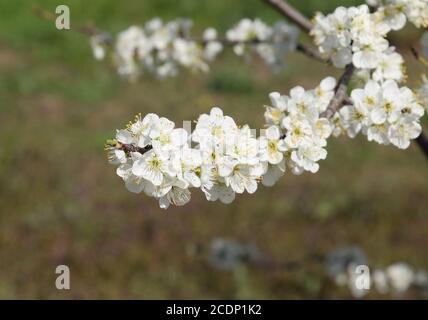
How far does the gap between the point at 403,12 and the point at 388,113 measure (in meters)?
0.49

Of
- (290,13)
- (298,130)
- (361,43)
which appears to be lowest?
(298,130)

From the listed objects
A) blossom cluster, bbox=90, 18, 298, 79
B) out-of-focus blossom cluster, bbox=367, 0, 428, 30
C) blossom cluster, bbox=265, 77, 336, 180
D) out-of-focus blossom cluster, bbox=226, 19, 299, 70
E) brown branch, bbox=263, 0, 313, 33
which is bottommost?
blossom cluster, bbox=265, 77, 336, 180

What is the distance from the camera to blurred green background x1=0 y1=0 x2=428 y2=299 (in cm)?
487

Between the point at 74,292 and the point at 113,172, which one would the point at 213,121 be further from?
the point at 113,172

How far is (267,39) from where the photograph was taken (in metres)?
3.38

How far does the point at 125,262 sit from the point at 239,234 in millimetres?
991

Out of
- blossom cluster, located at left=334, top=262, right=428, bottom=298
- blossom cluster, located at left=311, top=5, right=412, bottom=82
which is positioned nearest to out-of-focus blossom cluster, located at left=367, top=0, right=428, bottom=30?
blossom cluster, located at left=311, top=5, right=412, bottom=82

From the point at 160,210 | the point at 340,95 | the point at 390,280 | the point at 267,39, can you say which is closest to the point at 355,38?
the point at 340,95

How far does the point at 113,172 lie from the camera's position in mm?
6602

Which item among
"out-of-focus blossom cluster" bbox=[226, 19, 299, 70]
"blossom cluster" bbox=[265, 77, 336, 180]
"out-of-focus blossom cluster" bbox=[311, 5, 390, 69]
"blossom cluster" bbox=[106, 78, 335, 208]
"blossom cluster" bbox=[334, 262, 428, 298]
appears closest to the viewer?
"blossom cluster" bbox=[106, 78, 335, 208]

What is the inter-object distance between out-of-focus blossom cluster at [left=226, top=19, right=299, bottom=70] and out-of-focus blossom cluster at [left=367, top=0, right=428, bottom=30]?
1015mm

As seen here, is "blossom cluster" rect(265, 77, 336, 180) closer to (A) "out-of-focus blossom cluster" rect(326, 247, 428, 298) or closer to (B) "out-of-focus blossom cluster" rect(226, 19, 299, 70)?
(B) "out-of-focus blossom cluster" rect(226, 19, 299, 70)

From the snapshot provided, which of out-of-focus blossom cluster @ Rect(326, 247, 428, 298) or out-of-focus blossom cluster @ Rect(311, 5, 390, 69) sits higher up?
out-of-focus blossom cluster @ Rect(311, 5, 390, 69)

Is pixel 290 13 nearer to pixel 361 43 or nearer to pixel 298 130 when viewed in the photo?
pixel 361 43
